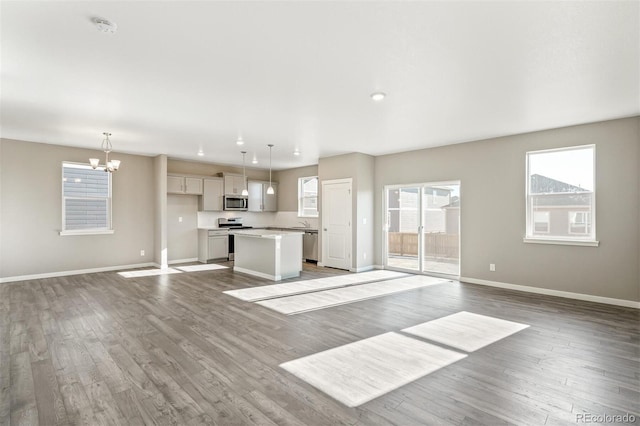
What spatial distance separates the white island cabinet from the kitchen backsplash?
90.3 inches

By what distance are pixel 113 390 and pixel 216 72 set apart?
2890mm

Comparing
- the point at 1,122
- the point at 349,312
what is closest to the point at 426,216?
the point at 349,312

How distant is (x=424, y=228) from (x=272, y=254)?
3.24m

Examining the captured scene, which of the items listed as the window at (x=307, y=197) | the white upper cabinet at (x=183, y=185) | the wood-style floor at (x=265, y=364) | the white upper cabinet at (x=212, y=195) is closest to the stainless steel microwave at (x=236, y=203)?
the white upper cabinet at (x=212, y=195)

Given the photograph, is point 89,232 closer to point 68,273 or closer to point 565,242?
point 68,273

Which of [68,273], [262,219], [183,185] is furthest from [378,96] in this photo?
[262,219]

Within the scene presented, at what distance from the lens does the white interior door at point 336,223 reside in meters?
7.70

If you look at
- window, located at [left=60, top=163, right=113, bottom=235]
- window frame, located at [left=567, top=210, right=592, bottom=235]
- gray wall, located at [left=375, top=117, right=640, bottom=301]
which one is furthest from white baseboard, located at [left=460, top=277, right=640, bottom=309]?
window, located at [left=60, top=163, right=113, bottom=235]

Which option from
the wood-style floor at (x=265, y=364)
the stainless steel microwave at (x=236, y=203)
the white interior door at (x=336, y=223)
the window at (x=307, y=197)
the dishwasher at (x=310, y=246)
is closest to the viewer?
the wood-style floor at (x=265, y=364)

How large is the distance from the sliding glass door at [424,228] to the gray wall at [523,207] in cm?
22

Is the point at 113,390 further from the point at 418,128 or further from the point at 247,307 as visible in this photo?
the point at 418,128

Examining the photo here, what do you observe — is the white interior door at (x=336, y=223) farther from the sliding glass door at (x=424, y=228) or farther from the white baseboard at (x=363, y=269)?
the sliding glass door at (x=424, y=228)

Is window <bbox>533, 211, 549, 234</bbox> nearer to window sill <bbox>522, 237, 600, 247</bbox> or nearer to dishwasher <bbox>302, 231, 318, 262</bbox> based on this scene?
window sill <bbox>522, 237, 600, 247</bbox>

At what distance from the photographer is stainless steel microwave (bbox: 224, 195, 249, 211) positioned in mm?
9344
